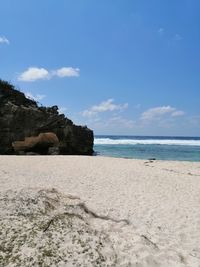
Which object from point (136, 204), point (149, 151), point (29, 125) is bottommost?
point (136, 204)

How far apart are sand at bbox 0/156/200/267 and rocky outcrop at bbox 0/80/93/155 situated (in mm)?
13067

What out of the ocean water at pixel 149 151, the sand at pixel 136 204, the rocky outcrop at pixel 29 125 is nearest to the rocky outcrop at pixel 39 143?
the rocky outcrop at pixel 29 125

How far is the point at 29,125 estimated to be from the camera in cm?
2870

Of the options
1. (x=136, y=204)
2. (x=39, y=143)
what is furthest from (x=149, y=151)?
(x=136, y=204)

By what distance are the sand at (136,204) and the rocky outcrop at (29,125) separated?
13.1 meters

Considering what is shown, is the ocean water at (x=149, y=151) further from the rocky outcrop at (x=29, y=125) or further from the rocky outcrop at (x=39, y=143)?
the rocky outcrop at (x=39, y=143)

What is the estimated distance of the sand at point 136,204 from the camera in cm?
665

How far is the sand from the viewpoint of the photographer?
665 centimetres

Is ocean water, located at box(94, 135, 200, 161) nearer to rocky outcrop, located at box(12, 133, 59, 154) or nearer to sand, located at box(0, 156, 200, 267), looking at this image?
rocky outcrop, located at box(12, 133, 59, 154)

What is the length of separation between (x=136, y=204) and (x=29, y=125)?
20.4 metres

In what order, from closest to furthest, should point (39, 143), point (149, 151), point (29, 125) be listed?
point (29, 125)
point (39, 143)
point (149, 151)

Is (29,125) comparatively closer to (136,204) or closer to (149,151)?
(149,151)

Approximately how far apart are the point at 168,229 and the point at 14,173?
7.24 m

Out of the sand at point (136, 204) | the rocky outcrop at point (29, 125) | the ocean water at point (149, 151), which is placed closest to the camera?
the sand at point (136, 204)
